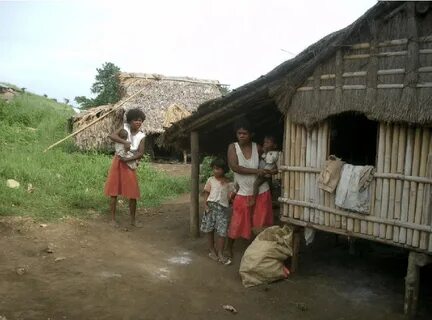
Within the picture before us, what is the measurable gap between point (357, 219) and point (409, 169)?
2.89 feet

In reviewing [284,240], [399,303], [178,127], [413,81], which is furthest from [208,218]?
[413,81]

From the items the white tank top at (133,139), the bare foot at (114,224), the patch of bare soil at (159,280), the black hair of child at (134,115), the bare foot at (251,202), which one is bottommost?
the patch of bare soil at (159,280)

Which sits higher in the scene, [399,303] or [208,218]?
[208,218]

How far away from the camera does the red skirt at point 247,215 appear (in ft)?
19.8

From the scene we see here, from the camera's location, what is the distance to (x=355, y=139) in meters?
7.95

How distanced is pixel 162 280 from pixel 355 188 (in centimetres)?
270

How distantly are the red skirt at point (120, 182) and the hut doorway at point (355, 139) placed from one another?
143 inches

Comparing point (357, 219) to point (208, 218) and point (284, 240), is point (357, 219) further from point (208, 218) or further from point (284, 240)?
point (208, 218)

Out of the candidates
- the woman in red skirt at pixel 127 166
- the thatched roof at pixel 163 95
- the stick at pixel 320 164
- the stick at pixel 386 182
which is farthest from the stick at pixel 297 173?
the thatched roof at pixel 163 95

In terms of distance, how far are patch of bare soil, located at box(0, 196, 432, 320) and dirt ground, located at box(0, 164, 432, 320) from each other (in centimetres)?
1

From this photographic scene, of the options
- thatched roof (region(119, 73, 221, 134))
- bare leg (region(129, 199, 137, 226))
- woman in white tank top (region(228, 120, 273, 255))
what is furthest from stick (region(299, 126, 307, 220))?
thatched roof (region(119, 73, 221, 134))

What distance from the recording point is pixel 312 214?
18.1 ft

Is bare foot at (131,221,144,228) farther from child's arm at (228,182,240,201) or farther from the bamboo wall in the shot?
the bamboo wall

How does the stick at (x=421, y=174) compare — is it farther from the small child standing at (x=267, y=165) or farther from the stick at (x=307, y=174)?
the small child standing at (x=267, y=165)
